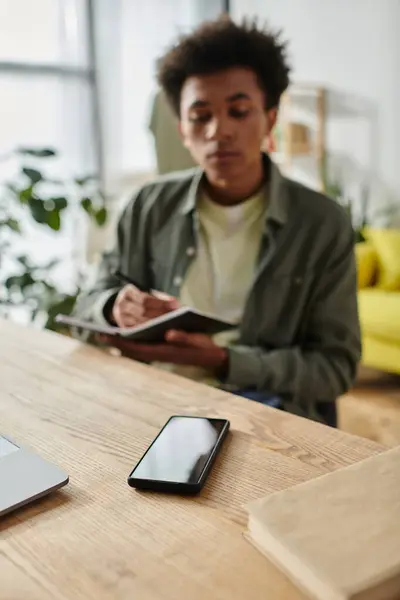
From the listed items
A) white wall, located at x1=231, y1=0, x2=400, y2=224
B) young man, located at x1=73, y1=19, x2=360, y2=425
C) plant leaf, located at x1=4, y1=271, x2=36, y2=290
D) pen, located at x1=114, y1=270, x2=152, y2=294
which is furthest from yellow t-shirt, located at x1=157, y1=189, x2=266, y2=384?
white wall, located at x1=231, y1=0, x2=400, y2=224

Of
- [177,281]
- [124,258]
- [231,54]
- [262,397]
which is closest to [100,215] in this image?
[124,258]

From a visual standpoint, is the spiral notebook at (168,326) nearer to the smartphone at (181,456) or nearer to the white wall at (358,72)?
the smartphone at (181,456)

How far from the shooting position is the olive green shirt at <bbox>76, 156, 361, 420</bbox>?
1.23m

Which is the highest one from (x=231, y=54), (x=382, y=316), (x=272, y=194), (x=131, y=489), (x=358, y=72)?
(x=358, y=72)

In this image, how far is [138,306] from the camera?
4.15ft

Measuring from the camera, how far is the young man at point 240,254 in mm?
1239

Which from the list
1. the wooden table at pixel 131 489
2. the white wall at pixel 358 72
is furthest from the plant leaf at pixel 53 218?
the white wall at pixel 358 72

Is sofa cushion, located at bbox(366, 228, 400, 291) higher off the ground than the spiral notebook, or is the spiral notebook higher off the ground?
the spiral notebook

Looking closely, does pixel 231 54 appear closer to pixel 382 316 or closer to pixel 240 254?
pixel 240 254

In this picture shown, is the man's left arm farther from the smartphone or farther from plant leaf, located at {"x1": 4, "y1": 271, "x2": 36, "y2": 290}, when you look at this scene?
plant leaf, located at {"x1": 4, "y1": 271, "x2": 36, "y2": 290}

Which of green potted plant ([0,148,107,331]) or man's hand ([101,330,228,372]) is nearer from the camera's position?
man's hand ([101,330,228,372])

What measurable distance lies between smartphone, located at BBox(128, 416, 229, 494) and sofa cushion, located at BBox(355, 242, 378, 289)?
2514 mm

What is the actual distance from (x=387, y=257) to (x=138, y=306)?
2.16 metres

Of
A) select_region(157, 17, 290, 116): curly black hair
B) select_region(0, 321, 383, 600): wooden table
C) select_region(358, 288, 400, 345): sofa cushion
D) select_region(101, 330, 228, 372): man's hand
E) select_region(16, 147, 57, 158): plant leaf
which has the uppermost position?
select_region(157, 17, 290, 116): curly black hair
